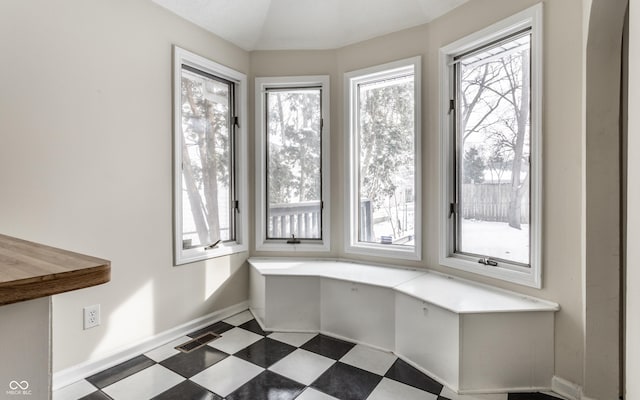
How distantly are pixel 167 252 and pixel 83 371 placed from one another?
0.82 meters

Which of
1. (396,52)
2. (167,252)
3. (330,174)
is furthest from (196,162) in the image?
(396,52)

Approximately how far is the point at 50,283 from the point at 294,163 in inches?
99.9

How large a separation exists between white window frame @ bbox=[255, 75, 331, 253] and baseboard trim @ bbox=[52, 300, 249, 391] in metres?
0.68

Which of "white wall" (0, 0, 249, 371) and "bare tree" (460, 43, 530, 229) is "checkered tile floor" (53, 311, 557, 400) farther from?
"bare tree" (460, 43, 530, 229)

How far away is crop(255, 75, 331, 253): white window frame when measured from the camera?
9.76 feet

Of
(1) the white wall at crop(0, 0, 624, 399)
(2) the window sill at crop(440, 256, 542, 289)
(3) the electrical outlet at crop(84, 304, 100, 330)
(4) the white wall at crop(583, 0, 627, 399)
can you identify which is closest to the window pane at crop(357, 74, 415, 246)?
(1) the white wall at crop(0, 0, 624, 399)

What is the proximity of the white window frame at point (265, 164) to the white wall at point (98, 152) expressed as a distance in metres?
0.65

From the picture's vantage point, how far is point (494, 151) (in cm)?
222

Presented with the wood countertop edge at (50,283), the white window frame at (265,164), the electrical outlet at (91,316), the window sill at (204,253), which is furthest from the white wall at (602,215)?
the electrical outlet at (91,316)

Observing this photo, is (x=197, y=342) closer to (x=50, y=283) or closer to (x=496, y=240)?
(x=50, y=283)

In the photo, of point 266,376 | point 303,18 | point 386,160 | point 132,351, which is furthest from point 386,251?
point 303,18

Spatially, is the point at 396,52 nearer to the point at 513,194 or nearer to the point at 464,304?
the point at 513,194

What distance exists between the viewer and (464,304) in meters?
1.91

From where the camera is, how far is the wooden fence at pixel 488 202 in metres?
2.15
